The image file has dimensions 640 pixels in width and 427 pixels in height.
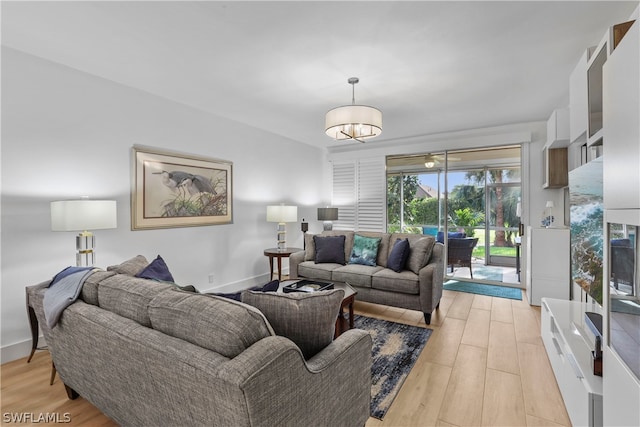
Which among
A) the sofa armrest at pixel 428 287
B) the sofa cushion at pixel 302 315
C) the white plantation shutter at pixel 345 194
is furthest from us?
the white plantation shutter at pixel 345 194

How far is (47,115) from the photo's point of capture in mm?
2609

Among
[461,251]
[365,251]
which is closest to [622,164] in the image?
[365,251]

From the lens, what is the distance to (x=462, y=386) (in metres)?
2.08

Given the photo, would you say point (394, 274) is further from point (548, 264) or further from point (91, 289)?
point (91, 289)

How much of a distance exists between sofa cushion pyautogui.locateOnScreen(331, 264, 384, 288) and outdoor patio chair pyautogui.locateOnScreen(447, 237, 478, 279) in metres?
2.05

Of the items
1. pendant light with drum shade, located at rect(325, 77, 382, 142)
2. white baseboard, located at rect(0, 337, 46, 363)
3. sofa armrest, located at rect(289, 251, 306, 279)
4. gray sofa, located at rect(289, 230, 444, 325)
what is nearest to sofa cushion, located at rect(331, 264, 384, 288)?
gray sofa, located at rect(289, 230, 444, 325)

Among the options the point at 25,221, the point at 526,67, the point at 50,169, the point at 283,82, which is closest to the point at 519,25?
the point at 526,67

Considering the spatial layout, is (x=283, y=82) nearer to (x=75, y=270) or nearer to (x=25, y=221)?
(x=75, y=270)

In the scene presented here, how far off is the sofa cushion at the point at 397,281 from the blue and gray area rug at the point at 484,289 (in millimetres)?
1570

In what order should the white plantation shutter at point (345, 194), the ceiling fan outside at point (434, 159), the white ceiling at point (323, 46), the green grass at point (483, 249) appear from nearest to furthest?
the white ceiling at point (323, 46) → the green grass at point (483, 249) → the ceiling fan outside at point (434, 159) → the white plantation shutter at point (345, 194)

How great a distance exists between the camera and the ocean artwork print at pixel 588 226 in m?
1.52

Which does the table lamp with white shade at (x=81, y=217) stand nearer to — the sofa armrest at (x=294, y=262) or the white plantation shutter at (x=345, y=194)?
the sofa armrest at (x=294, y=262)

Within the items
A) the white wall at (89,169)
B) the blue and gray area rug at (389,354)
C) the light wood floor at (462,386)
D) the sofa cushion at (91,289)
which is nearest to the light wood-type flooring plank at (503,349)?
the light wood floor at (462,386)

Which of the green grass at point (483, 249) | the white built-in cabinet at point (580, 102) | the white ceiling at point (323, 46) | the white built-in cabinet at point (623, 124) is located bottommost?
the green grass at point (483, 249)
